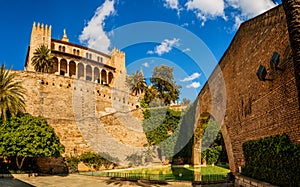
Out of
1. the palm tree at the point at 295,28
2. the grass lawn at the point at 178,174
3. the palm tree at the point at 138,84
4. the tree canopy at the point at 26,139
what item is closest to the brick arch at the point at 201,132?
the grass lawn at the point at 178,174

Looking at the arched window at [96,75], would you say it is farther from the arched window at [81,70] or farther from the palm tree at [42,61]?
the palm tree at [42,61]

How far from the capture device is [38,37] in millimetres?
41094

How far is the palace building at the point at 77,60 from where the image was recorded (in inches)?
1634

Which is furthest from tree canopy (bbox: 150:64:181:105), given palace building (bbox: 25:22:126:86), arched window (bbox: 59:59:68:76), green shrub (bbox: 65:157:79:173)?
green shrub (bbox: 65:157:79:173)

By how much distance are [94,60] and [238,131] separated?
1664 inches

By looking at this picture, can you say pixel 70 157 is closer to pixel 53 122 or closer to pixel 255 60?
pixel 53 122

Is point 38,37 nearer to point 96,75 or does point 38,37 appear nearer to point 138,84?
point 96,75

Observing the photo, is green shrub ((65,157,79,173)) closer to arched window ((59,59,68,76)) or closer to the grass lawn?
the grass lawn

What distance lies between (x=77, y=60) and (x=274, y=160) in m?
43.1

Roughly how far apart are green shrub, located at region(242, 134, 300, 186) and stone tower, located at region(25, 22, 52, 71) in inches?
1527

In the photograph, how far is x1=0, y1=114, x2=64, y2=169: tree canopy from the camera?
18516mm

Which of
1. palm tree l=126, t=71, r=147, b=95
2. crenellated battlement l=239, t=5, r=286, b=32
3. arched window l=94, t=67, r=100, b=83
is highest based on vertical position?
arched window l=94, t=67, r=100, b=83

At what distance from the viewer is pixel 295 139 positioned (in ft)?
19.7

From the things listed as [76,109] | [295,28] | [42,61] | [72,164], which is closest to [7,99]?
[72,164]
